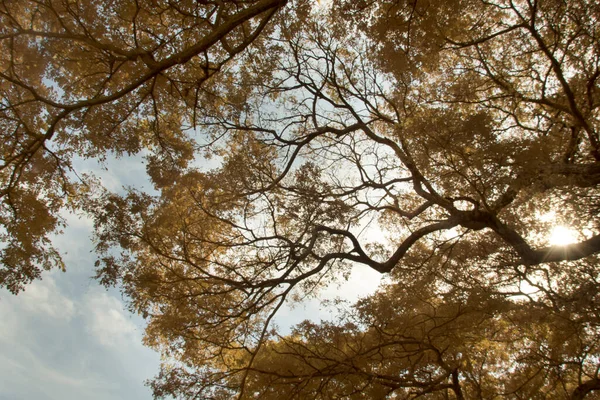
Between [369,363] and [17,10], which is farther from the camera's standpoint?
[369,363]

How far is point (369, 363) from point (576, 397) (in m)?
3.65

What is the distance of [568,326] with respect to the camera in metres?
5.84

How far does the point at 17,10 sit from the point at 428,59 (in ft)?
23.1

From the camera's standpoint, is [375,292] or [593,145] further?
[375,292]

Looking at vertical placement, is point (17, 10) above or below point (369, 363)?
above

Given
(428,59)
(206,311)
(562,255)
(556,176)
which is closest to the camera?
(556,176)

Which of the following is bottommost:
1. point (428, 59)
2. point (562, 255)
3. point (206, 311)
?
point (206, 311)

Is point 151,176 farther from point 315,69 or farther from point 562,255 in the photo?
point 562,255

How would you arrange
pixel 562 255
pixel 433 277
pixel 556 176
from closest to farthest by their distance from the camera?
pixel 556 176 < pixel 562 255 < pixel 433 277

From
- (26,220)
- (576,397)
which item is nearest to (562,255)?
(576,397)

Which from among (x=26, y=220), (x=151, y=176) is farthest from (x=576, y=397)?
(x=26, y=220)

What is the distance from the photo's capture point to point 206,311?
4.97m

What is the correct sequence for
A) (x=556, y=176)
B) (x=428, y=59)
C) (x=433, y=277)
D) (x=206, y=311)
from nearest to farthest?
1. (x=556, y=176)
2. (x=206, y=311)
3. (x=428, y=59)
4. (x=433, y=277)

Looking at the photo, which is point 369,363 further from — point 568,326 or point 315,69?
point 315,69
